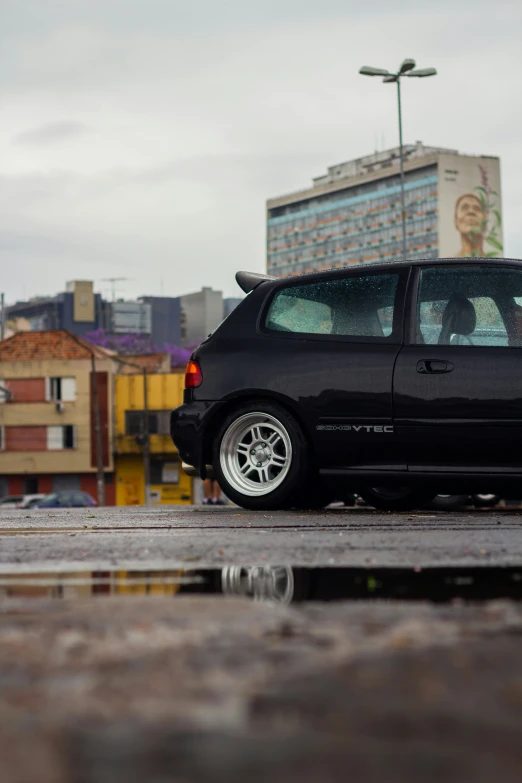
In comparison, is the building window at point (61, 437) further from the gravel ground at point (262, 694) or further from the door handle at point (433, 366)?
the gravel ground at point (262, 694)

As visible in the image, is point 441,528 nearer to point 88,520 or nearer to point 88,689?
point 88,520

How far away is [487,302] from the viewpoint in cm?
833

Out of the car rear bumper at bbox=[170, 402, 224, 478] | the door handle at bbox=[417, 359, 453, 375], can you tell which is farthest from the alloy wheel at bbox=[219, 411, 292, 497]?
the door handle at bbox=[417, 359, 453, 375]

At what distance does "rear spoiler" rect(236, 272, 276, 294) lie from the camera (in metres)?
9.14

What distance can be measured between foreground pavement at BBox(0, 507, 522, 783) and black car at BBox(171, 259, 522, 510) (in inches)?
137

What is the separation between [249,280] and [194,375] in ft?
2.88

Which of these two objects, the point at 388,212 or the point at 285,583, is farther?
the point at 388,212

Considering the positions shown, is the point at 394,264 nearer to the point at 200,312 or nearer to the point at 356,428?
the point at 356,428

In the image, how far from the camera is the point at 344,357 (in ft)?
27.2

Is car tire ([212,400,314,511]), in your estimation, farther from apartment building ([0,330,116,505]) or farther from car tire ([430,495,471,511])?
apartment building ([0,330,116,505])

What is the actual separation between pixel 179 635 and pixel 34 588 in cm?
128

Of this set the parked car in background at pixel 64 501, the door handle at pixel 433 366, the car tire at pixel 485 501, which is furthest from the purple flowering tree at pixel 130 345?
the door handle at pixel 433 366

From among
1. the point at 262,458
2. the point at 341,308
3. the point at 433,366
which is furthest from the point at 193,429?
the point at 433,366

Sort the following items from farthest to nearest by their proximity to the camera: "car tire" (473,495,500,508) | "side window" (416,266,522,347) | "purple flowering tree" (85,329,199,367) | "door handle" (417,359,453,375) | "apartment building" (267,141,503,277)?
"apartment building" (267,141,503,277) → "purple flowering tree" (85,329,199,367) → "car tire" (473,495,500,508) → "side window" (416,266,522,347) → "door handle" (417,359,453,375)
